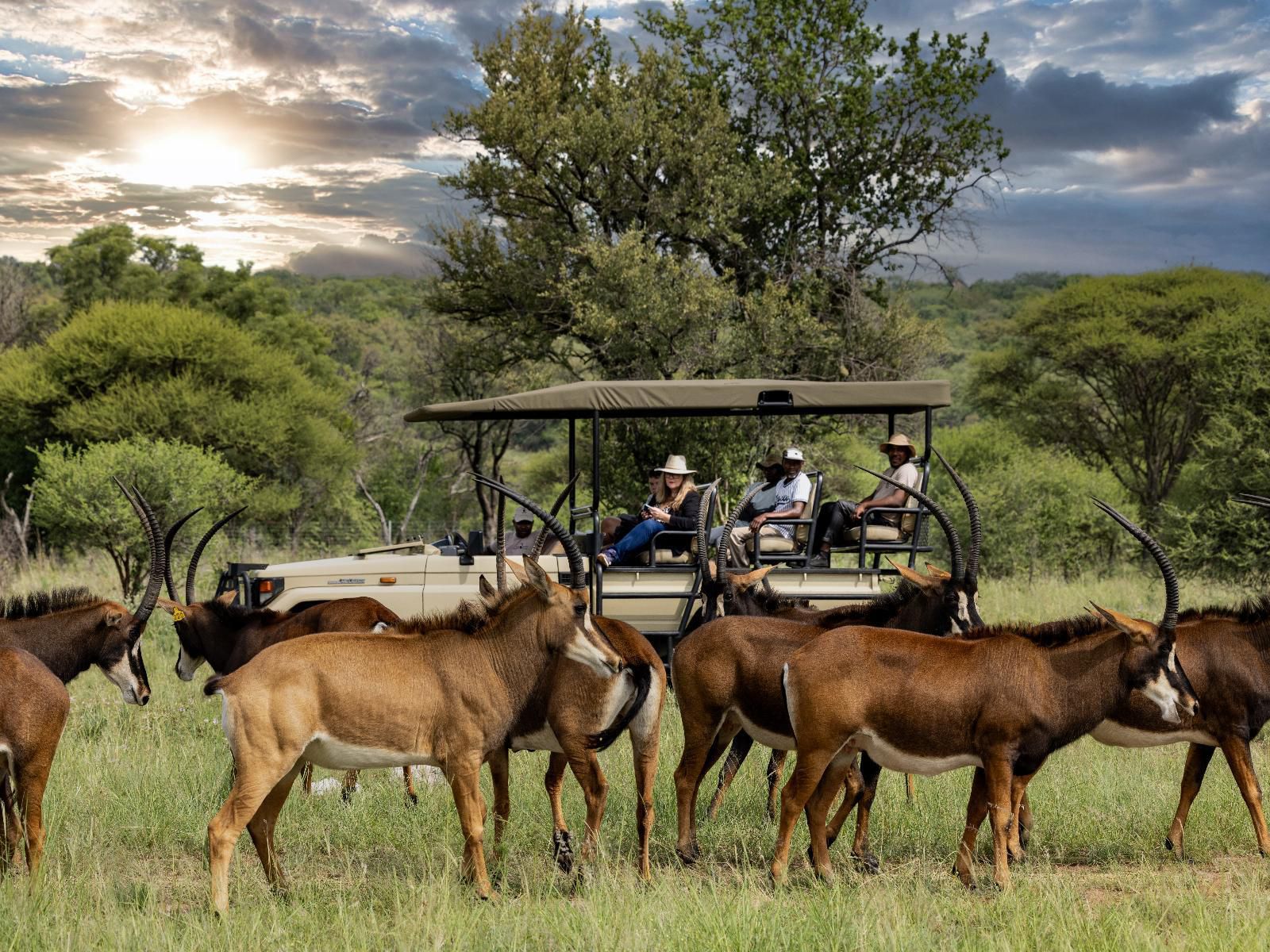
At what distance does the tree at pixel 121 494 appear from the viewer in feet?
64.2

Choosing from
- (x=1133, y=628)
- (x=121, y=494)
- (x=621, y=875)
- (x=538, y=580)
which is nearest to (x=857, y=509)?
(x=1133, y=628)

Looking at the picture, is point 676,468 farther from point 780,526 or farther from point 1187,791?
point 1187,791

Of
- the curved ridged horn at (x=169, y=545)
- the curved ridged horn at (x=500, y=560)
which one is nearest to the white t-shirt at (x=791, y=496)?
the curved ridged horn at (x=500, y=560)

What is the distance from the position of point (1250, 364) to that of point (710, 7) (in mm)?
13655

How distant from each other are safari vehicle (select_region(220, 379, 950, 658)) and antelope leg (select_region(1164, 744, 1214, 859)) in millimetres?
3362

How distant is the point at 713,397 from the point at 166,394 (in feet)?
75.1

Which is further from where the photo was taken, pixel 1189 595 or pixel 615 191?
pixel 615 191

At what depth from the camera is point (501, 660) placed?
646 centimetres

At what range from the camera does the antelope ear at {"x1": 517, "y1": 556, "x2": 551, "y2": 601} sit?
6268 millimetres

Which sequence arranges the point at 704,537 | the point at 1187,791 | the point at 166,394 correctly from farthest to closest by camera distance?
the point at 166,394 → the point at 704,537 → the point at 1187,791

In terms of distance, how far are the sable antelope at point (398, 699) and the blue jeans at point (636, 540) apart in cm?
400

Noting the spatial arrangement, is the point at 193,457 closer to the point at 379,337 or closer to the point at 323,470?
the point at 323,470

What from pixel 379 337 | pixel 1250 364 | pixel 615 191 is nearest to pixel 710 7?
pixel 615 191

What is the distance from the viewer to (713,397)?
1111 centimetres
